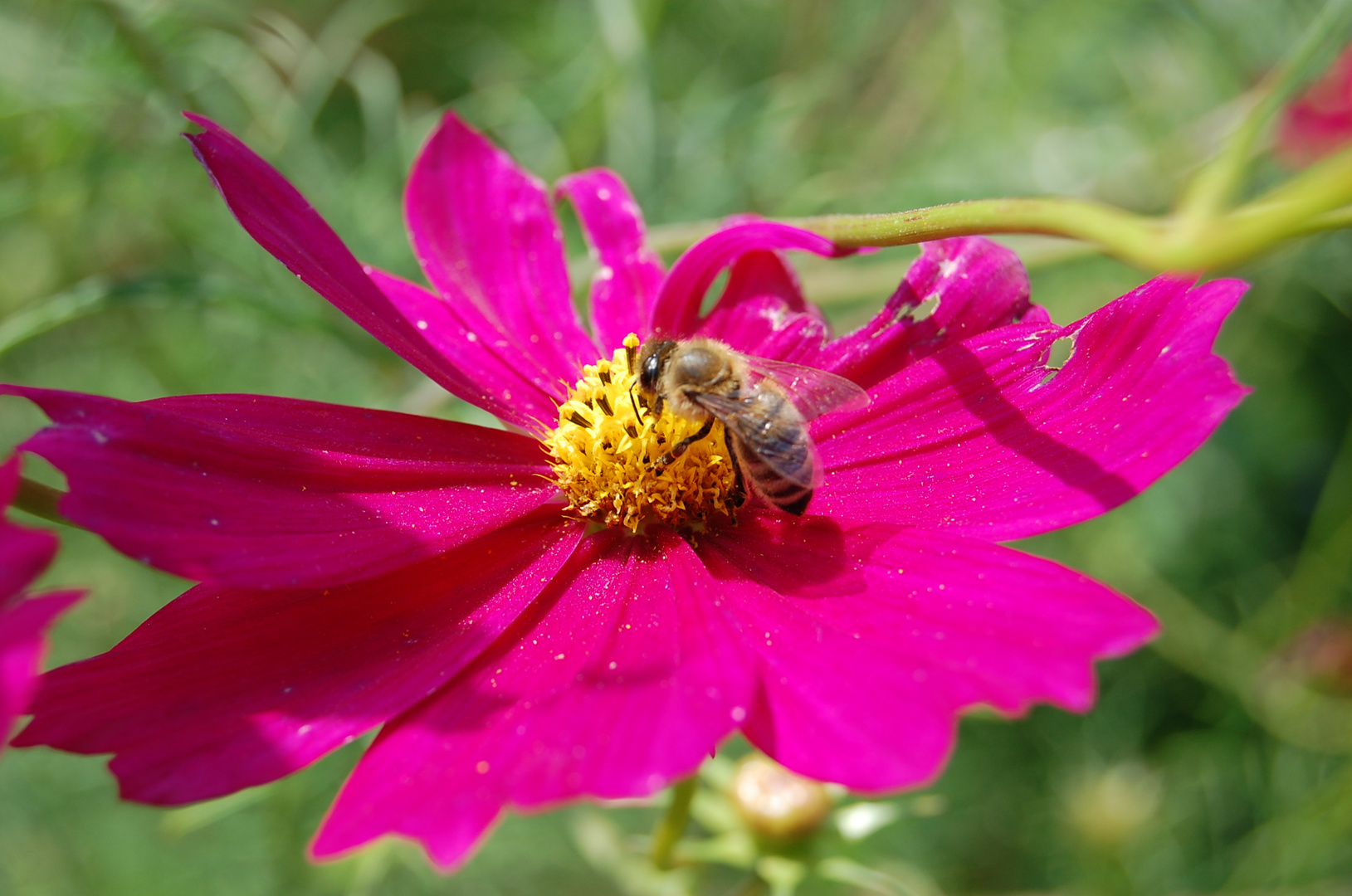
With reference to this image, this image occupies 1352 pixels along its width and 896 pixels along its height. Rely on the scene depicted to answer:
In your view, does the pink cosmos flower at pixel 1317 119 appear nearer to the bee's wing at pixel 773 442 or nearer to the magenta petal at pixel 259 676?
the bee's wing at pixel 773 442

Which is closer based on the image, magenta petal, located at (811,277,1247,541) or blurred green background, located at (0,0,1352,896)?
magenta petal, located at (811,277,1247,541)

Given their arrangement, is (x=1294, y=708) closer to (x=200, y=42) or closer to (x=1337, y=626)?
(x=1337, y=626)

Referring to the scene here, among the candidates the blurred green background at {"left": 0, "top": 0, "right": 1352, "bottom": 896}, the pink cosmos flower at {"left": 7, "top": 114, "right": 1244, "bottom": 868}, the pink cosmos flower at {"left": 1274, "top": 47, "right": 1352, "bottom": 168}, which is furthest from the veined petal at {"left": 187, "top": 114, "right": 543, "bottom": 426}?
the pink cosmos flower at {"left": 1274, "top": 47, "right": 1352, "bottom": 168}

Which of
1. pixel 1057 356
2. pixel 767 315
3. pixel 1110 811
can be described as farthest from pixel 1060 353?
pixel 1110 811

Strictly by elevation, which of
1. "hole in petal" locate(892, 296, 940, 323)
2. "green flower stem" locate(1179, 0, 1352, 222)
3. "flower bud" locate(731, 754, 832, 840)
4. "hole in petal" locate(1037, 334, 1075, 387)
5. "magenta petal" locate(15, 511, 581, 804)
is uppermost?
"green flower stem" locate(1179, 0, 1352, 222)

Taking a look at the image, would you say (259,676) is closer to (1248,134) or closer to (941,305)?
(941,305)

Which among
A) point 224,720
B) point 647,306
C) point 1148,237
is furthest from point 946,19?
point 224,720

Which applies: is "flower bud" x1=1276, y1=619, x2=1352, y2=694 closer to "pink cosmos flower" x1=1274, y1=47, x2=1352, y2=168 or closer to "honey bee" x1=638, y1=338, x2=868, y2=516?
"pink cosmos flower" x1=1274, y1=47, x2=1352, y2=168
